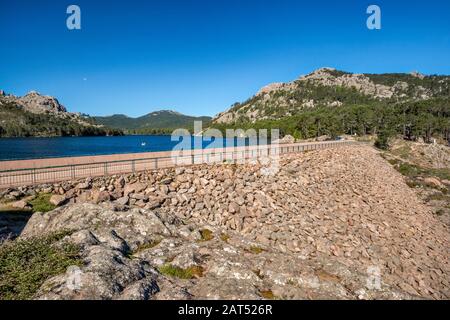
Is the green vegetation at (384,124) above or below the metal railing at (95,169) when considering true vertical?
above

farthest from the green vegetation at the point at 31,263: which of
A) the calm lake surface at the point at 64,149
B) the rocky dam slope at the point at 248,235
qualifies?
the calm lake surface at the point at 64,149

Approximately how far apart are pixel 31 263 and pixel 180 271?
166 inches

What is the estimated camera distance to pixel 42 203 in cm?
1875

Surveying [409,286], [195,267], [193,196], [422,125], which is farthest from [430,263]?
[422,125]

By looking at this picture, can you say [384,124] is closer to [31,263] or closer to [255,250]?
[255,250]

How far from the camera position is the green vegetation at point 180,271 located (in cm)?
977

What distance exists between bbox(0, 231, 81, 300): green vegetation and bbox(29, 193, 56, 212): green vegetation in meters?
8.29

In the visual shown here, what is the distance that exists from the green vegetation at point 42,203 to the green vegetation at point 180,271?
11546 mm

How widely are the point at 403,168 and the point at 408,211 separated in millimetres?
25327

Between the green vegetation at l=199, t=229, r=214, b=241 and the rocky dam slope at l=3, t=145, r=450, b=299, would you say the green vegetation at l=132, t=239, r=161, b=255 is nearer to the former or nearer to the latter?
the rocky dam slope at l=3, t=145, r=450, b=299

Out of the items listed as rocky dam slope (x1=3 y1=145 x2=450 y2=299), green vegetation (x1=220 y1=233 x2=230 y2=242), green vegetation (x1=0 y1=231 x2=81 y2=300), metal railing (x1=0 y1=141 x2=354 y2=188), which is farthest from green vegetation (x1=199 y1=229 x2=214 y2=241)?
metal railing (x1=0 y1=141 x2=354 y2=188)

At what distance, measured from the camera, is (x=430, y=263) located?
880 inches

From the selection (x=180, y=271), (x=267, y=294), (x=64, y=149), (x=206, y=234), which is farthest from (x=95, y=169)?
(x=64, y=149)

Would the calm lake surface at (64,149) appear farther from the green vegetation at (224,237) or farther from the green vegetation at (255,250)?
the green vegetation at (255,250)
